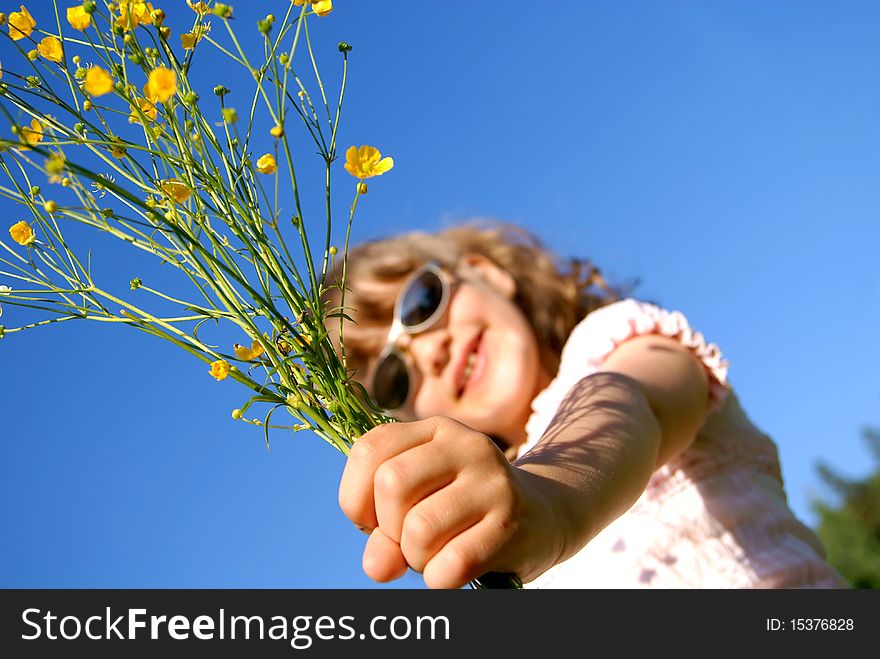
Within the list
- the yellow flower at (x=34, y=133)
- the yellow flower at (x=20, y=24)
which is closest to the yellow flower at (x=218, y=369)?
the yellow flower at (x=34, y=133)

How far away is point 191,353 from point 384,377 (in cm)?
173

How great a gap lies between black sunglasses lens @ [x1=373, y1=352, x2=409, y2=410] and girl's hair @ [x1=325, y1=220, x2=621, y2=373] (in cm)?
14

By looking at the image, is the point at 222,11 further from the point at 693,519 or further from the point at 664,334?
the point at 693,519

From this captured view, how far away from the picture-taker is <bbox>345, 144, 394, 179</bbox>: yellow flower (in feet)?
2.23

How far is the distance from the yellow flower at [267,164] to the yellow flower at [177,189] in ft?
0.21

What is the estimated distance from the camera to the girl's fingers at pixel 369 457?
59 centimetres

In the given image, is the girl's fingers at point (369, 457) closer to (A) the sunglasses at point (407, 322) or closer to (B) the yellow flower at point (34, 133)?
(B) the yellow flower at point (34, 133)

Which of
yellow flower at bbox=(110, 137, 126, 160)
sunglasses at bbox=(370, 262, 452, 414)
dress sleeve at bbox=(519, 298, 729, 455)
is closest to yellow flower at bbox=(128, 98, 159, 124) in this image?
yellow flower at bbox=(110, 137, 126, 160)

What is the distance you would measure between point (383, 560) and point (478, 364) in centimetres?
148

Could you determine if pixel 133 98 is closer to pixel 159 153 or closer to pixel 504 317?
pixel 159 153

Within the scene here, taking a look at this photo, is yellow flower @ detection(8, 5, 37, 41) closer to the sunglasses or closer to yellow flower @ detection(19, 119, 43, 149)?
yellow flower @ detection(19, 119, 43, 149)

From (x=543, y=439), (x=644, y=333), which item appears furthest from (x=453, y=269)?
(x=543, y=439)

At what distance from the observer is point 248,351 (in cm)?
66
